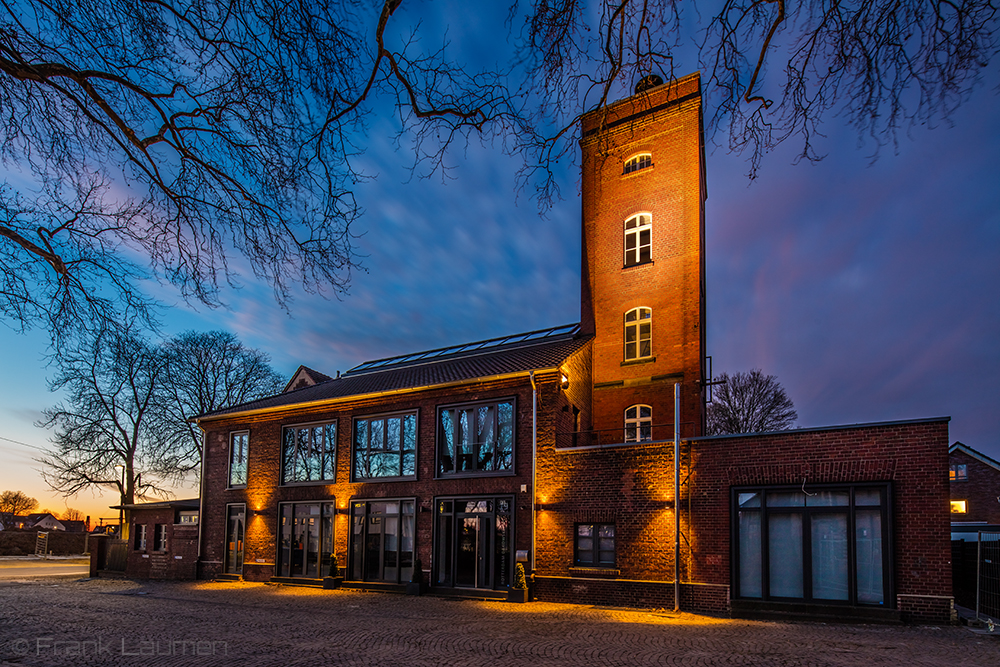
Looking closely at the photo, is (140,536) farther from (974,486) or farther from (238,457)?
(974,486)

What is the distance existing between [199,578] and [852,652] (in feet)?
68.0

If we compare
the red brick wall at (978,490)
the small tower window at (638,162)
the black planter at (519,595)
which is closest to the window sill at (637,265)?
the small tower window at (638,162)

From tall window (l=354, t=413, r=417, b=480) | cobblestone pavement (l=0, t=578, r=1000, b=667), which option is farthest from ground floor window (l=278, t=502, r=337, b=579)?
cobblestone pavement (l=0, t=578, r=1000, b=667)

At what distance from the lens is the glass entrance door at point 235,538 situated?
22203 mm

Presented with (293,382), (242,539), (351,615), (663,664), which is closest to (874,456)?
(663,664)

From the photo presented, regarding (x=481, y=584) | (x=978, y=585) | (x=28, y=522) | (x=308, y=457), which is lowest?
(x=28, y=522)

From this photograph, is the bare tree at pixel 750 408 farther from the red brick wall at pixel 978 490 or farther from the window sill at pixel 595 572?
the window sill at pixel 595 572

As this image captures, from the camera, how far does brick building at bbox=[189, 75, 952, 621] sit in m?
12.6

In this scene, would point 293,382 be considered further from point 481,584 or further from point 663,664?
point 663,664

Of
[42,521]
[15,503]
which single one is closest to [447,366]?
[42,521]

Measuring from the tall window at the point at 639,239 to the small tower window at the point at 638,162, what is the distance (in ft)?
5.32

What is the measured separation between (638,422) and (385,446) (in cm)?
755

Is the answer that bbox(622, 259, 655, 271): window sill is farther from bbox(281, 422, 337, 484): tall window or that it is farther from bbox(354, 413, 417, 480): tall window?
bbox(281, 422, 337, 484): tall window

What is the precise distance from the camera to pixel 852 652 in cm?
927
